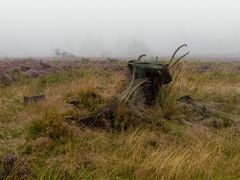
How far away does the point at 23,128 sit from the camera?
26.8ft

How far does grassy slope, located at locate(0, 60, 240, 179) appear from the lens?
6.44 metres

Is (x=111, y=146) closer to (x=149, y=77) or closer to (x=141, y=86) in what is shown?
(x=141, y=86)

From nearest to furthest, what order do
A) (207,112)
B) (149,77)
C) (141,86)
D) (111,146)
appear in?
(111,146)
(141,86)
(149,77)
(207,112)

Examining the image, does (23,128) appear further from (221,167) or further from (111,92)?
(221,167)

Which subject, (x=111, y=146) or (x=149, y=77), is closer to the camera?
(x=111, y=146)

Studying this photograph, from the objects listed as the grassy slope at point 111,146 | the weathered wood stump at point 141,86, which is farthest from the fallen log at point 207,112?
the weathered wood stump at point 141,86

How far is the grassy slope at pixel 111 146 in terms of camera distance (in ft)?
21.1

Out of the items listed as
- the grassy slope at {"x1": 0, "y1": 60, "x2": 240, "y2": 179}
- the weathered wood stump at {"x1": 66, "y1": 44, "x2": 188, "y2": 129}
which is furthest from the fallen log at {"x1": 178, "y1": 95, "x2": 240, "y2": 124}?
the weathered wood stump at {"x1": 66, "y1": 44, "x2": 188, "y2": 129}

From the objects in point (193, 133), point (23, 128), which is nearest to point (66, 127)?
point (23, 128)

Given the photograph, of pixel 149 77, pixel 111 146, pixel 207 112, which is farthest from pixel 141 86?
pixel 111 146

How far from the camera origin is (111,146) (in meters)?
7.64

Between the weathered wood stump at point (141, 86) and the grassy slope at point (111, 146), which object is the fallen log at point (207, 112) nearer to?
the grassy slope at point (111, 146)

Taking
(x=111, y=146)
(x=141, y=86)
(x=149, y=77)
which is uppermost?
(x=149, y=77)

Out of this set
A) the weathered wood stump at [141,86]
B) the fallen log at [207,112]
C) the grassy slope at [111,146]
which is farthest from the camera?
the fallen log at [207,112]
